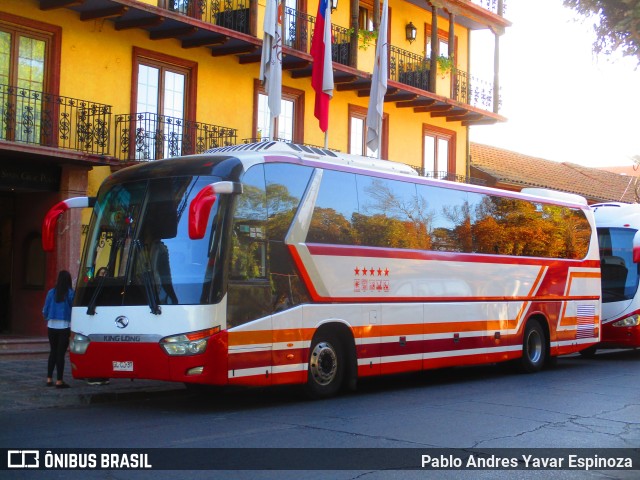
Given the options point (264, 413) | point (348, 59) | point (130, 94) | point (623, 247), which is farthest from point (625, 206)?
point (264, 413)

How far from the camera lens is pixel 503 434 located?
1005cm

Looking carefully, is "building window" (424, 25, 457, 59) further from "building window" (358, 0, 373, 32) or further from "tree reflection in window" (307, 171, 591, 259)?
"tree reflection in window" (307, 171, 591, 259)

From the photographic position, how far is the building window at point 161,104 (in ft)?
65.8

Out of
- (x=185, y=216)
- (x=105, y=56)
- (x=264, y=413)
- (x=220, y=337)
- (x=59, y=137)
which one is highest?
(x=105, y=56)

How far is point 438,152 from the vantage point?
99.0 ft

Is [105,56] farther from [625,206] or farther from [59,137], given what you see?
[625,206]

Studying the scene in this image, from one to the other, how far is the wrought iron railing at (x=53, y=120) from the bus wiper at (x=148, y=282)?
7132 mm

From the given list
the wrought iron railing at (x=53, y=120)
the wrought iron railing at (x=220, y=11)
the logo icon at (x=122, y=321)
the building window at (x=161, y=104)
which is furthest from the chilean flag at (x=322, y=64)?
the logo icon at (x=122, y=321)

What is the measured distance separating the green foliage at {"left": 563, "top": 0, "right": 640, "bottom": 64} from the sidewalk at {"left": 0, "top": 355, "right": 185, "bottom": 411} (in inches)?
317

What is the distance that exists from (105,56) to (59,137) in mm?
2299

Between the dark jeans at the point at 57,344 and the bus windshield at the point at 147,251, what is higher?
the bus windshield at the point at 147,251

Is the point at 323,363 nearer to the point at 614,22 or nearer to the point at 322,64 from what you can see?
the point at 614,22

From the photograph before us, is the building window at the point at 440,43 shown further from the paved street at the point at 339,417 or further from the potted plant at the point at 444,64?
the paved street at the point at 339,417

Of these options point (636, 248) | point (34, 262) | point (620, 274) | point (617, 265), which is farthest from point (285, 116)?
point (636, 248)
